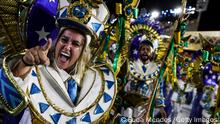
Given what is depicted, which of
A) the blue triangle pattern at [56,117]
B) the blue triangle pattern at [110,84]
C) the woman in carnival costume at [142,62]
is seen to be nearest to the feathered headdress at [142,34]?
the woman in carnival costume at [142,62]

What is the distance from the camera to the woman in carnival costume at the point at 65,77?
1560 millimetres

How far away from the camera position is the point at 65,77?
5.73ft

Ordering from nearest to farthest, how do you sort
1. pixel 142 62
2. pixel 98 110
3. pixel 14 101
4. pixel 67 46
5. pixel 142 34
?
pixel 14 101 < pixel 67 46 < pixel 98 110 < pixel 142 62 < pixel 142 34

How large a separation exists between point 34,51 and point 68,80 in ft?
0.84

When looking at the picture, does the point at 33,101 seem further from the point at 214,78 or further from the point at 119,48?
the point at 214,78

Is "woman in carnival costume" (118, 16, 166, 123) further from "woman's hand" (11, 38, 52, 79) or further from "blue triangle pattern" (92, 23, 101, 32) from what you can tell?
"woman's hand" (11, 38, 52, 79)

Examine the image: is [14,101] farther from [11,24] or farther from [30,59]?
[11,24]

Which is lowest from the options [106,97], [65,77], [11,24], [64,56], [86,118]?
[86,118]

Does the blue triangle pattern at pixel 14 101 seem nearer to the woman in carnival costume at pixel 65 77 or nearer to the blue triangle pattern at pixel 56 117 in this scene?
the woman in carnival costume at pixel 65 77

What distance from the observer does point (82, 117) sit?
69.9 inches

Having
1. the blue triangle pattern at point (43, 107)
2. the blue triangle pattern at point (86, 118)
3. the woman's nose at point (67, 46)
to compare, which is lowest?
the blue triangle pattern at point (86, 118)

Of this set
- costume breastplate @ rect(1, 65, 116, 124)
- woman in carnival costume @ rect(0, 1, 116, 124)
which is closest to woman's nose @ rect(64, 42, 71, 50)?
woman in carnival costume @ rect(0, 1, 116, 124)

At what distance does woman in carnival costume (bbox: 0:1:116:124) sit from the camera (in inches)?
61.4

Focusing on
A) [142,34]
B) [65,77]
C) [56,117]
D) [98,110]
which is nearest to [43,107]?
[56,117]
